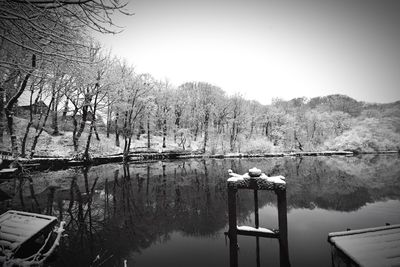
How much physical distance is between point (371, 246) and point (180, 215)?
23.6 feet

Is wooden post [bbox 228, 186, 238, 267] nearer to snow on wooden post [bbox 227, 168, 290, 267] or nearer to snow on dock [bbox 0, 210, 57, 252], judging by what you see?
snow on wooden post [bbox 227, 168, 290, 267]

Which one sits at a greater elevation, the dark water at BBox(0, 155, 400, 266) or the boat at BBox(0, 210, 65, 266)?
A: the boat at BBox(0, 210, 65, 266)

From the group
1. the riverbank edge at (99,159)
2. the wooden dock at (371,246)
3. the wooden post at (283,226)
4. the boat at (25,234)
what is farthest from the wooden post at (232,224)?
the riverbank edge at (99,159)

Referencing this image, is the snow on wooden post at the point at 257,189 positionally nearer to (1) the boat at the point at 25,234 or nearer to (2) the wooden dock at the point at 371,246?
(2) the wooden dock at the point at 371,246

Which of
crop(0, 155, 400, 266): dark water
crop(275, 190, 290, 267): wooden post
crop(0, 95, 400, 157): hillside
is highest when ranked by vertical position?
crop(0, 95, 400, 157): hillside

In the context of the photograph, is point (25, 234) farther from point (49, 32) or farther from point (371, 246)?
point (371, 246)

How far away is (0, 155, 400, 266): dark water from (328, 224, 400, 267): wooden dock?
1.88 metres

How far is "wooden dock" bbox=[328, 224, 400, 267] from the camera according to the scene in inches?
140

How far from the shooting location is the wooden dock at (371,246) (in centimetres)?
355

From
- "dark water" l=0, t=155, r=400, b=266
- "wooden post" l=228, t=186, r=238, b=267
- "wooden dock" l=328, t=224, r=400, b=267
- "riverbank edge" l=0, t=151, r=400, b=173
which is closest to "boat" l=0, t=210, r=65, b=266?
"dark water" l=0, t=155, r=400, b=266

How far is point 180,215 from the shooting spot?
944cm

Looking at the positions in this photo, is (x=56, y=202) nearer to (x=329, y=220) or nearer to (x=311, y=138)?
(x=329, y=220)

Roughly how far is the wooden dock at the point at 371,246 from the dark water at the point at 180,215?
6.17 feet

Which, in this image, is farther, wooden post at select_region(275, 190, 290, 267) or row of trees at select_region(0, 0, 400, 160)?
row of trees at select_region(0, 0, 400, 160)
